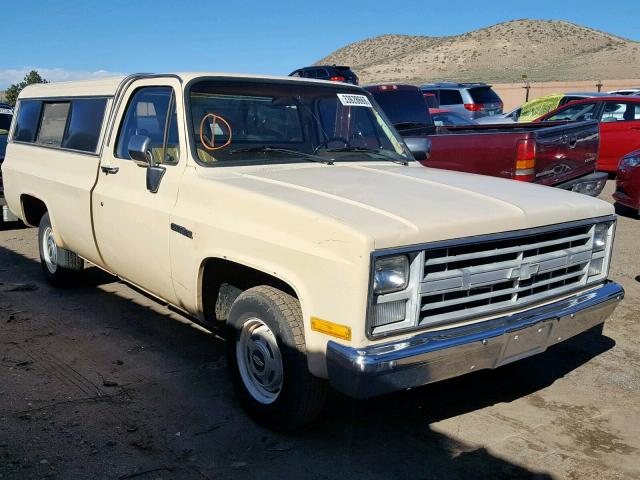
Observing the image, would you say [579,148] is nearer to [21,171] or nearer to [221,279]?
[221,279]

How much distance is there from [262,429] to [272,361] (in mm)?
409

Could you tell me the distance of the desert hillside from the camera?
60562mm

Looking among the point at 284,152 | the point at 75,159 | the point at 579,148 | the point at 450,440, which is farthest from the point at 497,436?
the point at 579,148

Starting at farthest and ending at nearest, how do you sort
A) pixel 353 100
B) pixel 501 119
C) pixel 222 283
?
pixel 501 119 < pixel 353 100 < pixel 222 283

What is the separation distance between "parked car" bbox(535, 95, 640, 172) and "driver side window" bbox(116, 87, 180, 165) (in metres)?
9.30

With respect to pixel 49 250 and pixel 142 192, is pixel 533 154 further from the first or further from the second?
pixel 49 250

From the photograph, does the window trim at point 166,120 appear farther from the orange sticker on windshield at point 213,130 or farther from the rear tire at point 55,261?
the rear tire at point 55,261

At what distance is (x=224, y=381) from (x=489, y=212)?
2031 millimetres

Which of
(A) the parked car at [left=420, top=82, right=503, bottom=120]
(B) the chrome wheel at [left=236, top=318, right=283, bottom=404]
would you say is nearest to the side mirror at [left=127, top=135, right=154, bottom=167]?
(B) the chrome wheel at [left=236, top=318, right=283, bottom=404]

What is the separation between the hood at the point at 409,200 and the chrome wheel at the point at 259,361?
74 centimetres

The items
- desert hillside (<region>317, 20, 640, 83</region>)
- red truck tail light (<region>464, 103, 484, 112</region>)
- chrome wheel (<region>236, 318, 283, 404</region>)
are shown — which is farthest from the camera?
desert hillside (<region>317, 20, 640, 83</region>)

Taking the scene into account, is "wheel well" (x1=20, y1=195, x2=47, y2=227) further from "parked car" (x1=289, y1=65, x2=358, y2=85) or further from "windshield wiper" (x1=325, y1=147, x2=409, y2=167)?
"parked car" (x1=289, y1=65, x2=358, y2=85)

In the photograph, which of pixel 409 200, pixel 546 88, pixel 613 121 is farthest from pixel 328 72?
pixel 409 200

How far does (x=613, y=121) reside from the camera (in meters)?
12.2
